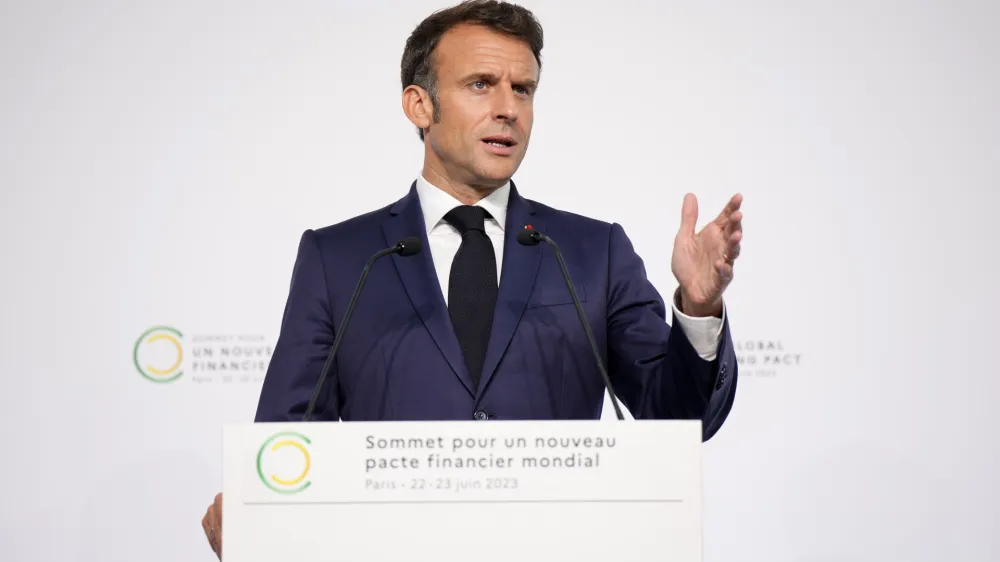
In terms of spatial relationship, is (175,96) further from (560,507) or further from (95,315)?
(560,507)

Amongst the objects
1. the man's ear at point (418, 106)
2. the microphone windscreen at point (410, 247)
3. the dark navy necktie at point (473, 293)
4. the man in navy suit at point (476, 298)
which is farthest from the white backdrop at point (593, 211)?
the microphone windscreen at point (410, 247)

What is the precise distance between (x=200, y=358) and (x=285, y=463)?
1.75 m

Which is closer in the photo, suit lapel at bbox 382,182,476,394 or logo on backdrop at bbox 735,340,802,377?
suit lapel at bbox 382,182,476,394

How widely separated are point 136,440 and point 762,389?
1952mm

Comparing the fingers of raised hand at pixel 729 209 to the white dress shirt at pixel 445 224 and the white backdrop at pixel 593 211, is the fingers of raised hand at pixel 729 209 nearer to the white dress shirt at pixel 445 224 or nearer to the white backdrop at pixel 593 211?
the white dress shirt at pixel 445 224

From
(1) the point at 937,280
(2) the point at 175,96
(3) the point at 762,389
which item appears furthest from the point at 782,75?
(2) the point at 175,96

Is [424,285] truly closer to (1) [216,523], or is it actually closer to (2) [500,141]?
(2) [500,141]

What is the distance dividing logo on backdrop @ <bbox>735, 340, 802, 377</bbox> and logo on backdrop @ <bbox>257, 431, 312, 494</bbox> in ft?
6.33

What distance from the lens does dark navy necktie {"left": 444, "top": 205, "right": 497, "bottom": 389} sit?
2150mm

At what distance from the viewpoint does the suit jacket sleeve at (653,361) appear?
1.85 m

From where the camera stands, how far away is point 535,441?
1480mm

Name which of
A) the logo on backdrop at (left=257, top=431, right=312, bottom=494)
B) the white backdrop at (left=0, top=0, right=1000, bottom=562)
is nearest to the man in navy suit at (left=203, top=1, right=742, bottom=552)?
the logo on backdrop at (left=257, top=431, right=312, bottom=494)

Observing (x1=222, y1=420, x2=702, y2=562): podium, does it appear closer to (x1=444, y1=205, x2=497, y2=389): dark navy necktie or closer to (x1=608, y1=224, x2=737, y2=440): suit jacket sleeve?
(x1=608, y1=224, x2=737, y2=440): suit jacket sleeve

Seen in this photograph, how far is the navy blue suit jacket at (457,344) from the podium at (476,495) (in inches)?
20.2
